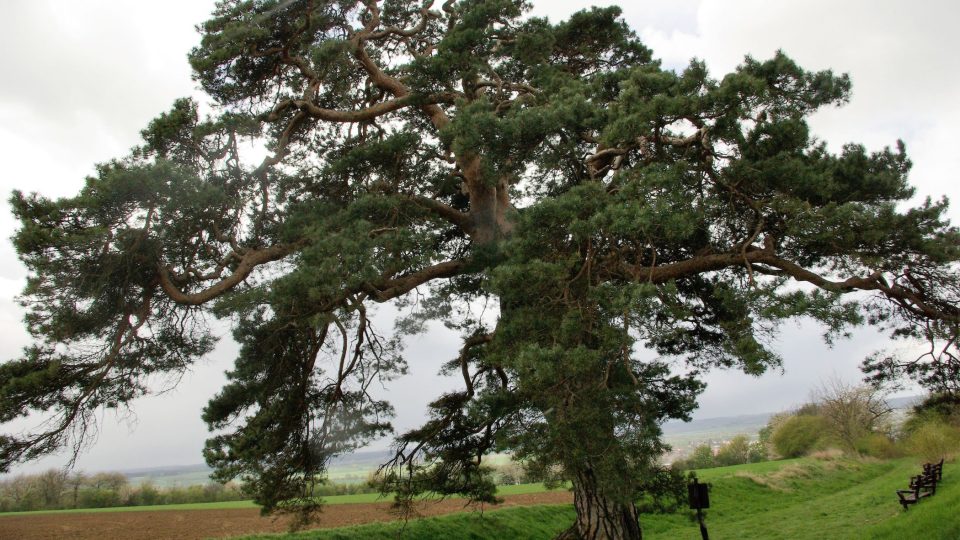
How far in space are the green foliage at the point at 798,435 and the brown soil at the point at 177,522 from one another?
898 inches

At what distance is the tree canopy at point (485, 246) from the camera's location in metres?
6.06

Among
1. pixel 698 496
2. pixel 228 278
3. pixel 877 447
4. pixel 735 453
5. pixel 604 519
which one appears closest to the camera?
pixel 698 496

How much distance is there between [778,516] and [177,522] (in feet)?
61.3

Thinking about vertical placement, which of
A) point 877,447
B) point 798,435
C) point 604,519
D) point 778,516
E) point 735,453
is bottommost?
point 735,453

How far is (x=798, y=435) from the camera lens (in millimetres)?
35688

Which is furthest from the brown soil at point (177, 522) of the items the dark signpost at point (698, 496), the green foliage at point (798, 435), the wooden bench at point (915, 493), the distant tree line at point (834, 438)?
the green foliage at point (798, 435)

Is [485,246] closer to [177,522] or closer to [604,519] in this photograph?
[604,519]

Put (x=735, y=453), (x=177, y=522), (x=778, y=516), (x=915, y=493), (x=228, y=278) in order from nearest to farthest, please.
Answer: (x=228, y=278), (x=915, y=493), (x=177, y=522), (x=778, y=516), (x=735, y=453)

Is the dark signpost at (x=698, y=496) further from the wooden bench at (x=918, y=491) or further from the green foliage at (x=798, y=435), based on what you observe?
the green foliage at (x=798, y=435)

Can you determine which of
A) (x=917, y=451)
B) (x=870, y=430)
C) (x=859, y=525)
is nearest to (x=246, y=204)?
(x=859, y=525)

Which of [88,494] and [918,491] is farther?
[88,494]

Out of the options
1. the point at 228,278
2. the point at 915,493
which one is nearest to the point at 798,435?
the point at 915,493

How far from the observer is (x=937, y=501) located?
1158 cm

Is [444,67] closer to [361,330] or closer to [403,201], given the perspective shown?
[403,201]
